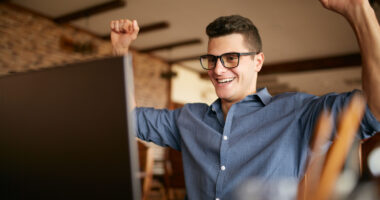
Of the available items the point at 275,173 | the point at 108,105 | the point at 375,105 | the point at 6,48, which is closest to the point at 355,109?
the point at 375,105

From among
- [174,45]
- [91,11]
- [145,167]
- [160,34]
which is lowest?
[145,167]

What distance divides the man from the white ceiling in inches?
138

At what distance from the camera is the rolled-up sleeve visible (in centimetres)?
142

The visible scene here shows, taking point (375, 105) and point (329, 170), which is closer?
point (329, 170)

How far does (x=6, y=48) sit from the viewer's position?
4.68m

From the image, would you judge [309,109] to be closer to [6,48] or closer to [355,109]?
[355,109]

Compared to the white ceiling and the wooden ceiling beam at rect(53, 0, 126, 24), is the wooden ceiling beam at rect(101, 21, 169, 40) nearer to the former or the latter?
the white ceiling

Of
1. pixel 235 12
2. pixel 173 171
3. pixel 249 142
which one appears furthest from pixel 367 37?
pixel 235 12

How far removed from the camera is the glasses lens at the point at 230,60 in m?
1.31

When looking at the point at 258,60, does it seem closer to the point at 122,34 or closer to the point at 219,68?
the point at 219,68

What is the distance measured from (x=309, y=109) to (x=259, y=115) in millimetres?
210

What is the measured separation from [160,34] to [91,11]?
169cm

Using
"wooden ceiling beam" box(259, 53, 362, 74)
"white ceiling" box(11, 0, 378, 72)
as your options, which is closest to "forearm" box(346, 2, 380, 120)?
"white ceiling" box(11, 0, 378, 72)

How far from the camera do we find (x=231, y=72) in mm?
1324
